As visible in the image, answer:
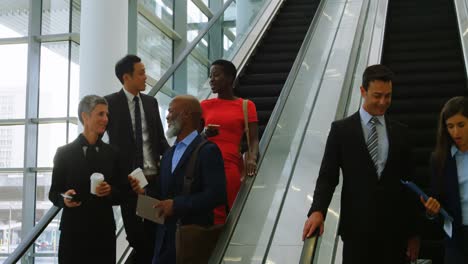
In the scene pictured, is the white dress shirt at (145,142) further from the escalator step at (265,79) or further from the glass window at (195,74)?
the escalator step at (265,79)

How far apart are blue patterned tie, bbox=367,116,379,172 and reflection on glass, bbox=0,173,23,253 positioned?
9.56 m

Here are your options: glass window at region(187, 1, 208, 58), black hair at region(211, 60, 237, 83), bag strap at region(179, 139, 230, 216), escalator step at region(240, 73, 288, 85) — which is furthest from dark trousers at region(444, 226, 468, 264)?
glass window at region(187, 1, 208, 58)

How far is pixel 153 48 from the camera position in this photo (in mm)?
15062

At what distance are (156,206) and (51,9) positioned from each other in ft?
32.1

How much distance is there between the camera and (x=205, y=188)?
3436mm

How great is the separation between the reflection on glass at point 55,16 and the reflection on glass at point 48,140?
1.84 m

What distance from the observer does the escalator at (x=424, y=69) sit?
585 cm

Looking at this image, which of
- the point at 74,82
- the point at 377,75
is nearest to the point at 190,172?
the point at 377,75

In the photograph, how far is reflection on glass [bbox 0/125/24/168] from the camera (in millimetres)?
11953

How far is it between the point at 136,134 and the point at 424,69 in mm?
4787

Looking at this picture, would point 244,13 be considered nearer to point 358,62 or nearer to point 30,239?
point 358,62

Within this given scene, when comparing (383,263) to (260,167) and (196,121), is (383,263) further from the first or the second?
(260,167)

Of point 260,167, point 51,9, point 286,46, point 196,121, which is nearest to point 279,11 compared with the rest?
point 286,46

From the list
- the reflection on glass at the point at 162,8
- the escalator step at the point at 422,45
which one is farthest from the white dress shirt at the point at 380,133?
the reflection on glass at the point at 162,8
